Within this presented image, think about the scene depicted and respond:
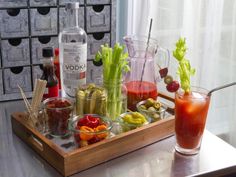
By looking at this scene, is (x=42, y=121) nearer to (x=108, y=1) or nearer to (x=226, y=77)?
(x=108, y=1)

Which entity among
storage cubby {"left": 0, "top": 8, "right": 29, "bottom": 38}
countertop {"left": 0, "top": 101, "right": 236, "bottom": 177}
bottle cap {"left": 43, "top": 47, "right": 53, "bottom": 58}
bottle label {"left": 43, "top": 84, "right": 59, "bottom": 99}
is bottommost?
countertop {"left": 0, "top": 101, "right": 236, "bottom": 177}

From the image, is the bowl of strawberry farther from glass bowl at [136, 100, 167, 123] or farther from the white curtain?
the white curtain

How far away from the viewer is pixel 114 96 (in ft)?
3.60

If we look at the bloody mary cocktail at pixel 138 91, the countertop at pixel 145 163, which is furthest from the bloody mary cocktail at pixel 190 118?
the bloody mary cocktail at pixel 138 91

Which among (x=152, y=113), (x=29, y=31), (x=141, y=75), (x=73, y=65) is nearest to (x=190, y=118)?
(x=152, y=113)

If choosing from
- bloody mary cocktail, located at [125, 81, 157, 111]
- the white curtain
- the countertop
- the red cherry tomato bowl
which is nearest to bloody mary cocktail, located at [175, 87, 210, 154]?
the countertop

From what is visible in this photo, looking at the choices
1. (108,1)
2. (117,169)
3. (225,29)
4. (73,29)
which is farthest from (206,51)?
(117,169)

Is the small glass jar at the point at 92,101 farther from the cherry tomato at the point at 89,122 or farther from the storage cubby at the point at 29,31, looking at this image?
the storage cubby at the point at 29,31

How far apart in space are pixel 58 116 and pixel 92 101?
0.10 meters

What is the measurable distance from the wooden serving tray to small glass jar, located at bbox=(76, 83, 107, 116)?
0.11 metres

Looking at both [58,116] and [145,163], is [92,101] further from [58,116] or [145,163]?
[145,163]

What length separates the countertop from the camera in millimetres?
930

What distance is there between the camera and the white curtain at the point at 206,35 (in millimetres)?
1729

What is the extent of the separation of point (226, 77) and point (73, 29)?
2.76 ft
